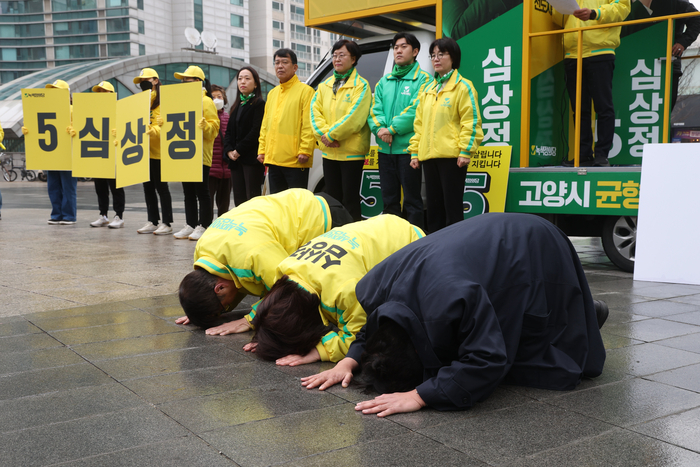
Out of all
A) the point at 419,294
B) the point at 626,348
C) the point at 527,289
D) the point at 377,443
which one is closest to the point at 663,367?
the point at 626,348

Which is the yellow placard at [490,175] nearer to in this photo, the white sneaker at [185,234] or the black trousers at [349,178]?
the black trousers at [349,178]

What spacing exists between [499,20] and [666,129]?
1824 mm

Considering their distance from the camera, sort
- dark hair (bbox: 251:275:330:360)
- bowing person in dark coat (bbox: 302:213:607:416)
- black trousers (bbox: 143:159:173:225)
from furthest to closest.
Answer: black trousers (bbox: 143:159:173:225) < dark hair (bbox: 251:275:330:360) < bowing person in dark coat (bbox: 302:213:607:416)

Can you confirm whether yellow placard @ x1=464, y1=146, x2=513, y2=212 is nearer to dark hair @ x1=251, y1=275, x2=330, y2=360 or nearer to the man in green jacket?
the man in green jacket

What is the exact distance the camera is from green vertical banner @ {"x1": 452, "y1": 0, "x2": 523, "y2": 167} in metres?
6.21

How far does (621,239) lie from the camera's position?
5.97m

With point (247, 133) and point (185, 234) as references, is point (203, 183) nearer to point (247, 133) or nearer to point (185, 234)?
point (185, 234)

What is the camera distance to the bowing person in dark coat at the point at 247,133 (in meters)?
7.57

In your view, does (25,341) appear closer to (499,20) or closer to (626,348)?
(626,348)

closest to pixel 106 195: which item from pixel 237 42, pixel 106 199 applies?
pixel 106 199

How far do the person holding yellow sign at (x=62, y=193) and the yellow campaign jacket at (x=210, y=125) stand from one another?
10.1ft

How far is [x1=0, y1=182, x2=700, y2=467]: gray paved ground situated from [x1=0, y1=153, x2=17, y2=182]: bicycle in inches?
1246

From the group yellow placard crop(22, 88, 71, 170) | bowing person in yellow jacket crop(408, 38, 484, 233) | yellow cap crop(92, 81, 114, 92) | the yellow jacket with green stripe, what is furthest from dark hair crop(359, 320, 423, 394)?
yellow placard crop(22, 88, 71, 170)

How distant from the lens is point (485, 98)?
20.9 ft
